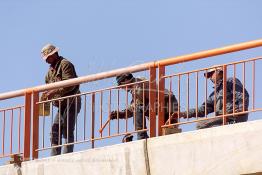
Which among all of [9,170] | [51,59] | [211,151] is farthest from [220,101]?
[51,59]

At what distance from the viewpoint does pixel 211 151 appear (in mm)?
15805

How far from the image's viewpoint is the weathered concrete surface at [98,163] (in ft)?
54.7

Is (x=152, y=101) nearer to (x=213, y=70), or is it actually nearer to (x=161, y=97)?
(x=161, y=97)

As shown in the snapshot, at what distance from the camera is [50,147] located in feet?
58.2

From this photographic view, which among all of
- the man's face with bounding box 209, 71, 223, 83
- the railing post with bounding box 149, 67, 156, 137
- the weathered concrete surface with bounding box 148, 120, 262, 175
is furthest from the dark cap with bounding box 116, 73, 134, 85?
the man's face with bounding box 209, 71, 223, 83

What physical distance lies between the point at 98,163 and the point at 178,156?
139 cm

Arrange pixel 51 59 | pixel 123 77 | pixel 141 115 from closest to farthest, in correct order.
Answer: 1. pixel 141 115
2. pixel 123 77
3. pixel 51 59

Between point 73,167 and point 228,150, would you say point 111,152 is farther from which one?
point 228,150

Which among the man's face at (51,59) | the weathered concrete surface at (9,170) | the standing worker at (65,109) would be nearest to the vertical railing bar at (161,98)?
the standing worker at (65,109)

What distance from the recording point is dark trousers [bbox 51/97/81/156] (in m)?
17.8

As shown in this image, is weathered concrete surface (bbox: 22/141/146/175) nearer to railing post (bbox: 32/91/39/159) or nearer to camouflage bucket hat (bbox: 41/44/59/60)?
railing post (bbox: 32/91/39/159)

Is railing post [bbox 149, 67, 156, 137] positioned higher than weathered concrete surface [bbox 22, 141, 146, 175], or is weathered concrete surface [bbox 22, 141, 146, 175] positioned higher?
railing post [bbox 149, 67, 156, 137]

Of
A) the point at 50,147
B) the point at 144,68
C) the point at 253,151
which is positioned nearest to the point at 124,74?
the point at 144,68

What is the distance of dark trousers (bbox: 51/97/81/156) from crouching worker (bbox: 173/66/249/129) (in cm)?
205
